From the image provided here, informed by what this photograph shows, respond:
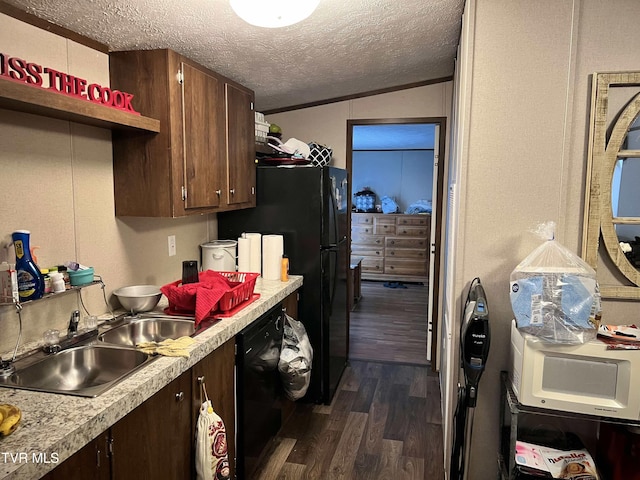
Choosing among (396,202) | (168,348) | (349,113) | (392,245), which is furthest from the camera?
(396,202)

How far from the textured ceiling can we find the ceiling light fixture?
380 mm

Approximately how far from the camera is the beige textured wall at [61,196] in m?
1.71

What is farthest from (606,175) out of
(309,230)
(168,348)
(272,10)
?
(168,348)

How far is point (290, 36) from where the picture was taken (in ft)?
7.48

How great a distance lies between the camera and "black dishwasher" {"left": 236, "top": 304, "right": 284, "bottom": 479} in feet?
7.30

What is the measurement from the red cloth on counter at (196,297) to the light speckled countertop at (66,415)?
26 centimetres

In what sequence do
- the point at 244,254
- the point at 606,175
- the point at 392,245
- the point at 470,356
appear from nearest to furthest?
the point at 470,356, the point at 606,175, the point at 244,254, the point at 392,245

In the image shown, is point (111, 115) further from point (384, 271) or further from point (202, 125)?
point (384, 271)

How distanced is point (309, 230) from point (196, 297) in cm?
113

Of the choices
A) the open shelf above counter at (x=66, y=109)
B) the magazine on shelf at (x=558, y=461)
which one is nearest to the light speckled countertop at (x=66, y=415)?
the open shelf above counter at (x=66, y=109)

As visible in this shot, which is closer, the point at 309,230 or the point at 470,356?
the point at 470,356

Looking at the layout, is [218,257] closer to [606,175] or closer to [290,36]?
[290,36]

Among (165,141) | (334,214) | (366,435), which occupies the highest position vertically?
(165,141)

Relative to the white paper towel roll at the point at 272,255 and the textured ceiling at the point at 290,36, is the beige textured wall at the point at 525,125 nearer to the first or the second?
the textured ceiling at the point at 290,36
